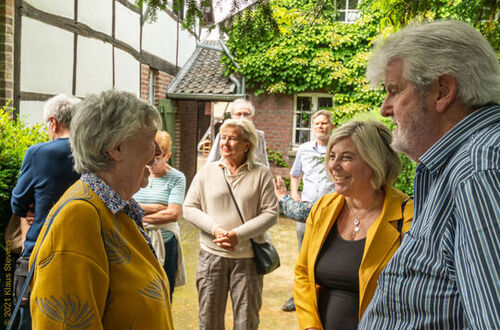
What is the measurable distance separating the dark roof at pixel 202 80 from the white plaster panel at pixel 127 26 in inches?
91.1

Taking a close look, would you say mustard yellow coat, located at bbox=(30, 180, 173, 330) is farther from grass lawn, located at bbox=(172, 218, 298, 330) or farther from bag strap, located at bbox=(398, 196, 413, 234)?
grass lawn, located at bbox=(172, 218, 298, 330)

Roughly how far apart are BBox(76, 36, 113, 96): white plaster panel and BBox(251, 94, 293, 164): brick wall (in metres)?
4.71

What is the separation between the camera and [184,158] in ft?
37.8

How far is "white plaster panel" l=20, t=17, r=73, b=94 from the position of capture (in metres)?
4.72

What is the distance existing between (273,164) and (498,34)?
825 cm

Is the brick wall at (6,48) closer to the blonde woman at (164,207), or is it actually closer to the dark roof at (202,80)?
the blonde woman at (164,207)

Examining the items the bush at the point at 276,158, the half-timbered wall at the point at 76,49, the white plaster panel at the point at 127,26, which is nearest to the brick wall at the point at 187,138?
the half-timbered wall at the point at 76,49

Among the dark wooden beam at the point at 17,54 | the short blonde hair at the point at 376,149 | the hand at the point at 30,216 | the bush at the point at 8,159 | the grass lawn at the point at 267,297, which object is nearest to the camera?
the short blonde hair at the point at 376,149

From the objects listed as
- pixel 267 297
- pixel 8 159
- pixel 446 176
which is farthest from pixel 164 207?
pixel 446 176

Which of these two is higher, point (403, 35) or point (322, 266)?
point (403, 35)

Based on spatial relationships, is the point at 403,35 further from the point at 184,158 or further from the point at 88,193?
the point at 184,158

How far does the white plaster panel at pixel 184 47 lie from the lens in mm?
11397

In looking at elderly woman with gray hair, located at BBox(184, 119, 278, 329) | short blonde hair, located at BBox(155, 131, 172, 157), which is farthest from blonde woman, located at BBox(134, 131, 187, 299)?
elderly woman with gray hair, located at BBox(184, 119, 278, 329)

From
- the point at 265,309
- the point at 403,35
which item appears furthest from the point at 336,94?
the point at 403,35
